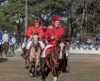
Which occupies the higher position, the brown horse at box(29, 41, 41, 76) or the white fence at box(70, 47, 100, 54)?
the brown horse at box(29, 41, 41, 76)

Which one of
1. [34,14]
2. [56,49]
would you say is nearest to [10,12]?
[34,14]

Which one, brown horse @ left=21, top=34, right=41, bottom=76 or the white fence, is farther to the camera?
the white fence

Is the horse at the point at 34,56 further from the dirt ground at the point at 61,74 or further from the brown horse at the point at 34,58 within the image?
the dirt ground at the point at 61,74

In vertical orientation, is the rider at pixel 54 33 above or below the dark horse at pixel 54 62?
above

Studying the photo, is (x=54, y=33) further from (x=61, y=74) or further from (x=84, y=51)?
(x=84, y=51)

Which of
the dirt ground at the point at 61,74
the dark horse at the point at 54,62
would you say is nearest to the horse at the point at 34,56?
the dirt ground at the point at 61,74

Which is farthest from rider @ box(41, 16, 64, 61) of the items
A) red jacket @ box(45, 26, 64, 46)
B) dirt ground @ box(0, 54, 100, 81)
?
dirt ground @ box(0, 54, 100, 81)

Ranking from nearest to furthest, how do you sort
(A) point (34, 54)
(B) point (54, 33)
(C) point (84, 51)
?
(B) point (54, 33)
(A) point (34, 54)
(C) point (84, 51)

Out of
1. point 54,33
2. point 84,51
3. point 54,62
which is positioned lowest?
point 84,51

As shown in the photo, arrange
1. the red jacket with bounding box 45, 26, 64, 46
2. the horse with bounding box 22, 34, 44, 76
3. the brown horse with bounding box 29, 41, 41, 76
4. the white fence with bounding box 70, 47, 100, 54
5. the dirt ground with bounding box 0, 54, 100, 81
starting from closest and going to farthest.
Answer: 1. the red jacket with bounding box 45, 26, 64, 46
2. the dirt ground with bounding box 0, 54, 100, 81
3. the horse with bounding box 22, 34, 44, 76
4. the brown horse with bounding box 29, 41, 41, 76
5. the white fence with bounding box 70, 47, 100, 54

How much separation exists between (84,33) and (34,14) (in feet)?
35.5

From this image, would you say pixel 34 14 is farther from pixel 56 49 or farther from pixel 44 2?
pixel 56 49

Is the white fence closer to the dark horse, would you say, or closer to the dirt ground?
the dirt ground

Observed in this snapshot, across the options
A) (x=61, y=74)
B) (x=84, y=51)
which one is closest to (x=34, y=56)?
(x=61, y=74)
